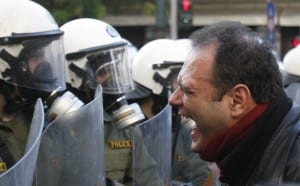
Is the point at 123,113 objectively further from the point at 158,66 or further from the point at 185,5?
the point at 185,5

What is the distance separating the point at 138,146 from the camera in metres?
3.56

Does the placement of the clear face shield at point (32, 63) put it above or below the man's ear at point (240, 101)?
below

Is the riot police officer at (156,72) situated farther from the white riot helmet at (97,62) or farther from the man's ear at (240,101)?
the man's ear at (240,101)

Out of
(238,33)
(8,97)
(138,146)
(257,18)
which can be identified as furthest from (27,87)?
(257,18)

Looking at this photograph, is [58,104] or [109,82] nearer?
[58,104]

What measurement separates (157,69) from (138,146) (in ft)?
6.62

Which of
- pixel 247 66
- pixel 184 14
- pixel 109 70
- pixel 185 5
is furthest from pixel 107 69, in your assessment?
pixel 185 5

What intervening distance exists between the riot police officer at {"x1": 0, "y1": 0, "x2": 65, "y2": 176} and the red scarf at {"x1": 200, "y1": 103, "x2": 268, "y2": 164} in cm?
157

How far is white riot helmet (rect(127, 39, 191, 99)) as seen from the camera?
545 centimetres

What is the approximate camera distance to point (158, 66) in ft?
18.1

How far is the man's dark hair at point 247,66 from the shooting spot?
2.02 meters

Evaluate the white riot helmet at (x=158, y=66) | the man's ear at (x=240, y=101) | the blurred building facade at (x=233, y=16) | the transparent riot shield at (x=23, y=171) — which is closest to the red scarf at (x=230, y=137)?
the man's ear at (x=240, y=101)

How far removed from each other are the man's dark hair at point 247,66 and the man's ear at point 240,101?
1 cm

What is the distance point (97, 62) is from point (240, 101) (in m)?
2.55
